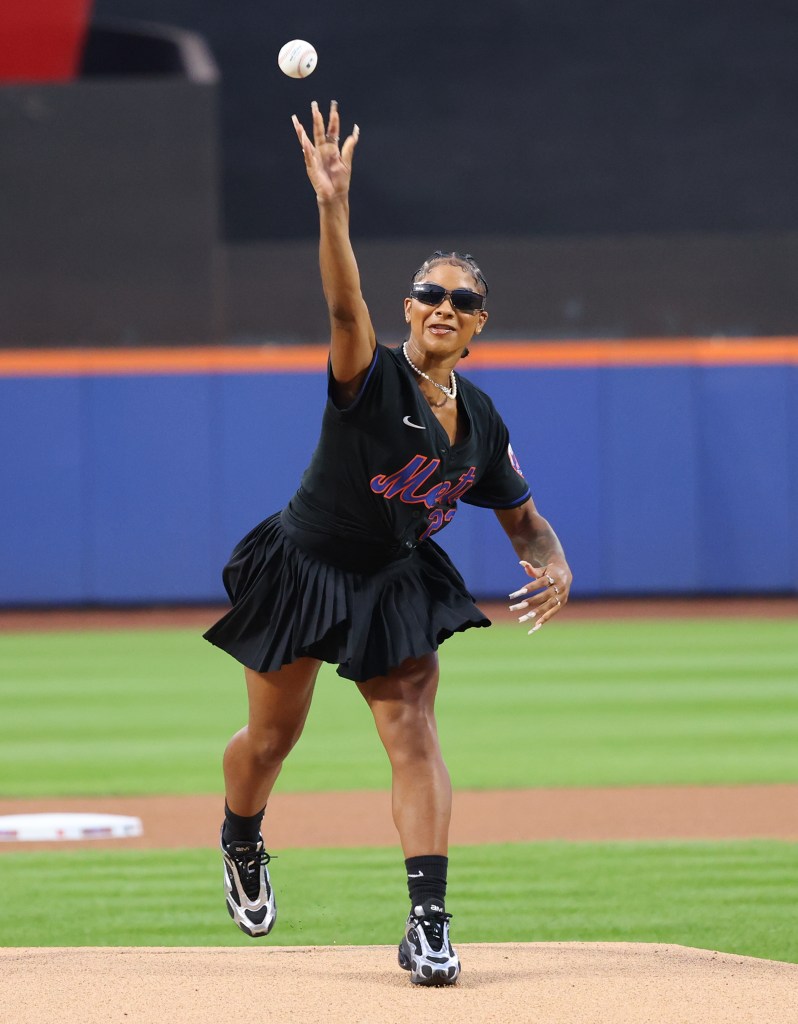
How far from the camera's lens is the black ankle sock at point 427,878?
14.0 feet

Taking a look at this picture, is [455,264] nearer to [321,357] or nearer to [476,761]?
[476,761]

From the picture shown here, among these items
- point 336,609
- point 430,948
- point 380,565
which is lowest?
point 430,948

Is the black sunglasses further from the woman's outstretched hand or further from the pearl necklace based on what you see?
the woman's outstretched hand

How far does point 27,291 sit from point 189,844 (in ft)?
40.4

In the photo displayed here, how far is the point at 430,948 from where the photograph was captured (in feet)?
13.8

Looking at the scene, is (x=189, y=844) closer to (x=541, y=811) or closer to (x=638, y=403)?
(x=541, y=811)

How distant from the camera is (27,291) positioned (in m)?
18.4

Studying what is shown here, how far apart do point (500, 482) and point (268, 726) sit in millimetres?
999

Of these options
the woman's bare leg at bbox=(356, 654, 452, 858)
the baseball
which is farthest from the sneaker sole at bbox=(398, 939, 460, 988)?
the baseball

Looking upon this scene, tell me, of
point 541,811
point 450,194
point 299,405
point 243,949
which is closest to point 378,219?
point 450,194

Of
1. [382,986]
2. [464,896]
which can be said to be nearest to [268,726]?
[382,986]

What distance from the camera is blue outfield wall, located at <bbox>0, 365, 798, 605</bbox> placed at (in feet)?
56.9

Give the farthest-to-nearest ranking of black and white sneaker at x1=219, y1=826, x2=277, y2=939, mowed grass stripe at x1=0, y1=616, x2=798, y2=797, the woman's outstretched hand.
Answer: mowed grass stripe at x1=0, y1=616, x2=798, y2=797 < black and white sneaker at x1=219, y1=826, x2=277, y2=939 < the woman's outstretched hand

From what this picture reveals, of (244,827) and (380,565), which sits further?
(244,827)
